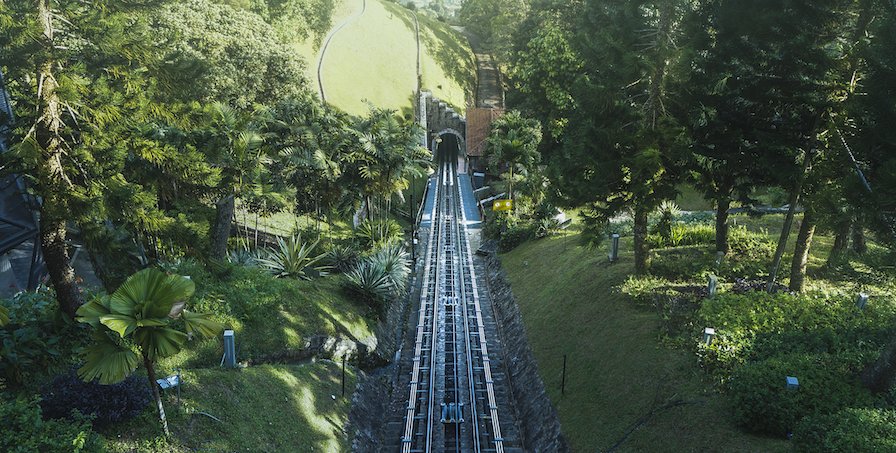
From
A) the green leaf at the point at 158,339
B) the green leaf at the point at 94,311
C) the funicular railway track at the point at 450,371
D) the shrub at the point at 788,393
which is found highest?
the green leaf at the point at 94,311

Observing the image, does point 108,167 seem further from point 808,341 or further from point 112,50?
point 808,341

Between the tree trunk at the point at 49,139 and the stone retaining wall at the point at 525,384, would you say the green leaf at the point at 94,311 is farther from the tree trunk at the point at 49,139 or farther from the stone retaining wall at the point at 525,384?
the stone retaining wall at the point at 525,384

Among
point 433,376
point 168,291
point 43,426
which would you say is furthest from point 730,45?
point 43,426

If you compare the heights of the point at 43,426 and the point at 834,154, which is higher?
the point at 834,154

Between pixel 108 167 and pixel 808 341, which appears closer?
pixel 108 167

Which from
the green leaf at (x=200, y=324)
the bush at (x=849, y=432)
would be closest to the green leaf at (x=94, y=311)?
the green leaf at (x=200, y=324)

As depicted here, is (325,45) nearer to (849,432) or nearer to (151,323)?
(151,323)

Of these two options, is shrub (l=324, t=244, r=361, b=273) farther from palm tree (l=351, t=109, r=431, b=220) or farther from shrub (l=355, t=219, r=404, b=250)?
palm tree (l=351, t=109, r=431, b=220)

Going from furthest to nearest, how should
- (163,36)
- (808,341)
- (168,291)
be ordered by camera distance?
(163,36), (808,341), (168,291)
